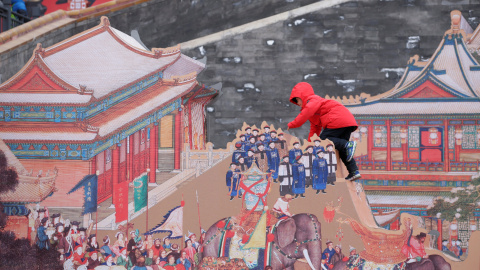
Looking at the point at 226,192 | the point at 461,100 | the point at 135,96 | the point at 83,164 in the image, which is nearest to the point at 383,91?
the point at 461,100

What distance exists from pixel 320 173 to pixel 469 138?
53.6 inches

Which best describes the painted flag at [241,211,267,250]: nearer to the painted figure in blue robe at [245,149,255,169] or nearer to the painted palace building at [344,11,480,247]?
the painted figure in blue robe at [245,149,255,169]

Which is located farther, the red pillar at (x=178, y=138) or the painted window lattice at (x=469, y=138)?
the red pillar at (x=178, y=138)

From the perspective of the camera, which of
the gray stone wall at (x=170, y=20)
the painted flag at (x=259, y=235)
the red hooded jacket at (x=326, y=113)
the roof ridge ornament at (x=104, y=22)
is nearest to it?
the red hooded jacket at (x=326, y=113)

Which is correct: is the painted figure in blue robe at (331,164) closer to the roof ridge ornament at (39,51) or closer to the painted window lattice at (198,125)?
the painted window lattice at (198,125)

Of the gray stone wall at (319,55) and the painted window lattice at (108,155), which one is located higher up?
the gray stone wall at (319,55)

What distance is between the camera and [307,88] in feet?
17.8

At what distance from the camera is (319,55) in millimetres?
6234

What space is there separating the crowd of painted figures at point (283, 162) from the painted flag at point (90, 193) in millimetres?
1246

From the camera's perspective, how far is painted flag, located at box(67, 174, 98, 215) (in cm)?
621

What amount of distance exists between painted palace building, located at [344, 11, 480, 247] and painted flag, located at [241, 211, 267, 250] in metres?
0.98

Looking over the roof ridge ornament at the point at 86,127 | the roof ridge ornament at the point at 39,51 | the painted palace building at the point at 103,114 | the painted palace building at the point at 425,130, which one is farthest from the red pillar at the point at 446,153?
the roof ridge ornament at the point at 39,51

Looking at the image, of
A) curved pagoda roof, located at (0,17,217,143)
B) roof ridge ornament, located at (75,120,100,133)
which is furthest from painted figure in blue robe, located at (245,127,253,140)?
roof ridge ornament, located at (75,120,100,133)

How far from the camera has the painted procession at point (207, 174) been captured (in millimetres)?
5980
